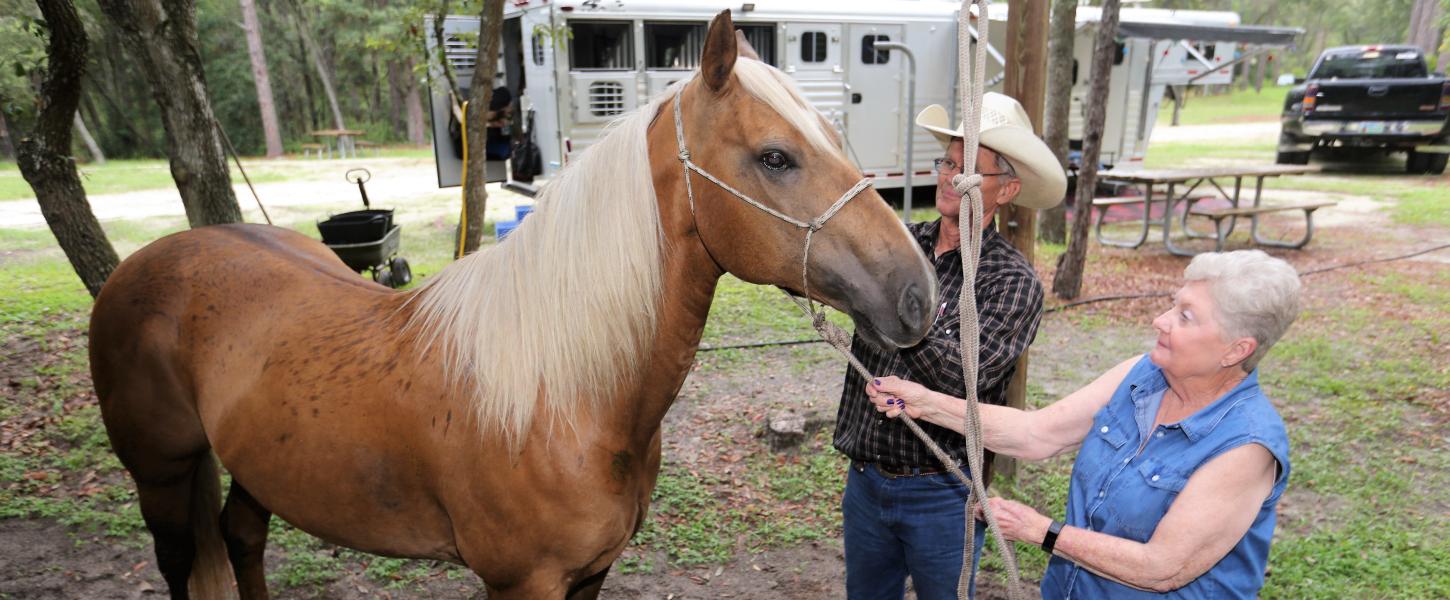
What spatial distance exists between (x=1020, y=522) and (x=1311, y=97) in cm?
1736

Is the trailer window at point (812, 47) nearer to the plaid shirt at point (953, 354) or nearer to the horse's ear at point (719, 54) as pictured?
the plaid shirt at point (953, 354)

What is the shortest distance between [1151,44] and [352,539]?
13.8m

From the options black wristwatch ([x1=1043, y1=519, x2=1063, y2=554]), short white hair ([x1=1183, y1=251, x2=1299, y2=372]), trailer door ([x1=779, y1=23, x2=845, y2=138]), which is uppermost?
trailer door ([x1=779, y1=23, x2=845, y2=138])

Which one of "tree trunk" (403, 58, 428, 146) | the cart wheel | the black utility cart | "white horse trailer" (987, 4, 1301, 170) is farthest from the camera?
"tree trunk" (403, 58, 428, 146)

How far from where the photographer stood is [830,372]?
5.84m

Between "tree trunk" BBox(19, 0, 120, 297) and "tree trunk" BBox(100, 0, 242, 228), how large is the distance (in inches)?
20.6

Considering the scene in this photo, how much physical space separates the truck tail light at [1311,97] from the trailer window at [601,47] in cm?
1333

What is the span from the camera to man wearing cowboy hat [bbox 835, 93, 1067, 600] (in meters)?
2.06

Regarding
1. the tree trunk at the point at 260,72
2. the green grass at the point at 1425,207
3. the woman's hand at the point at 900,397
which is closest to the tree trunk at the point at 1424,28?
the green grass at the point at 1425,207

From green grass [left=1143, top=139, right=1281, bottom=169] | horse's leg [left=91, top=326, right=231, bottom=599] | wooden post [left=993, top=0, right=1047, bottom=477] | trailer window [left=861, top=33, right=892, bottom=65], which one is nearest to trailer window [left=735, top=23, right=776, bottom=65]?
trailer window [left=861, top=33, right=892, bottom=65]

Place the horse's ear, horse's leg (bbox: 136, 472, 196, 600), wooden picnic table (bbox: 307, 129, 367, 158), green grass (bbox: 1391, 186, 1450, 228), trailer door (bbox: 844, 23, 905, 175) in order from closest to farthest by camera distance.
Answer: the horse's ear, horse's leg (bbox: 136, 472, 196, 600), green grass (bbox: 1391, 186, 1450, 228), trailer door (bbox: 844, 23, 905, 175), wooden picnic table (bbox: 307, 129, 367, 158)

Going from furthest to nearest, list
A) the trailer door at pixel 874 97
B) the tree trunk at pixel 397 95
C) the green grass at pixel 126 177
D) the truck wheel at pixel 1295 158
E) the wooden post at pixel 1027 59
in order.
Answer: the tree trunk at pixel 397 95 → the truck wheel at pixel 1295 158 → the green grass at pixel 126 177 → the trailer door at pixel 874 97 → the wooden post at pixel 1027 59

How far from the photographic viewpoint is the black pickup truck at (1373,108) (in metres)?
14.0

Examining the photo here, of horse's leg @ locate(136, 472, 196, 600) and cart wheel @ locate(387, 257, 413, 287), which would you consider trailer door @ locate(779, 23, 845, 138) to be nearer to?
cart wheel @ locate(387, 257, 413, 287)
